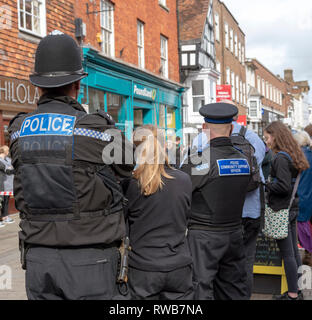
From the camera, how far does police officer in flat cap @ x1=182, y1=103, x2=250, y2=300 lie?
133 inches

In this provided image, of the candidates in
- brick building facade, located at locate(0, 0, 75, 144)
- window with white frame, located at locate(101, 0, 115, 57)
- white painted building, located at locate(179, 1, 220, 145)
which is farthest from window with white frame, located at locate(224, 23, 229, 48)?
brick building facade, located at locate(0, 0, 75, 144)

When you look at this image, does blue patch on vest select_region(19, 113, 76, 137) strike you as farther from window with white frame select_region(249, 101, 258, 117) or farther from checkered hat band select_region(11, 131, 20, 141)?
window with white frame select_region(249, 101, 258, 117)

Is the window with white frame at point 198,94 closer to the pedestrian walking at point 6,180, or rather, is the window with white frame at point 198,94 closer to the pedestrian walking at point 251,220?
the pedestrian walking at point 6,180

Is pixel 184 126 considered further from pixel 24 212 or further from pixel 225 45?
pixel 24 212

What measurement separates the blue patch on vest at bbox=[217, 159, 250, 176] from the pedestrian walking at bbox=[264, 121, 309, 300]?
1084mm

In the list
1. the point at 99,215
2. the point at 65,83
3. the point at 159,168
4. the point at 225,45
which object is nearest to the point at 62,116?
the point at 65,83

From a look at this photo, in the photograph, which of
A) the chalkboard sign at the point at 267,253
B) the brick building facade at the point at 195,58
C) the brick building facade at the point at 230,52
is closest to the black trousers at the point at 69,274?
the chalkboard sign at the point at 267,253

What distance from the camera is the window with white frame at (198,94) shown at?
23.1 meters

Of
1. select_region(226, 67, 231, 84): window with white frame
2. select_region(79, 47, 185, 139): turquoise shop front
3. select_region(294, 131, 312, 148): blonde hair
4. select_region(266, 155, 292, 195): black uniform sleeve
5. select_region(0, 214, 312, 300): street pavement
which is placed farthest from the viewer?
select_region(226, 67, 231, 84): window with white frame

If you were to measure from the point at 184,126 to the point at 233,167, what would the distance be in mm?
17751

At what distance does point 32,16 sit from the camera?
10.5 metres

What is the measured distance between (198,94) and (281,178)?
19.2 m

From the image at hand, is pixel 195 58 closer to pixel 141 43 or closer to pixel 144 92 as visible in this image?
pixel 141 43

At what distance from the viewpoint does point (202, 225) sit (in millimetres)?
3420
